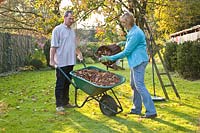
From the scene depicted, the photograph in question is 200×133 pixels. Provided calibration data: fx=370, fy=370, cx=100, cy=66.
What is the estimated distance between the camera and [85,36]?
33.8 metres

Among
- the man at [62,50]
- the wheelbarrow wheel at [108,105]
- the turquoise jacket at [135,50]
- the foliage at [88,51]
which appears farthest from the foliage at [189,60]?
the foliage at [88,51]

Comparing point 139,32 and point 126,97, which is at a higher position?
point 139,32

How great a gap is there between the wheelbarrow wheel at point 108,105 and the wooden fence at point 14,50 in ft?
32.3

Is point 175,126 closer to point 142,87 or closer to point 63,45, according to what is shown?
point 142,87

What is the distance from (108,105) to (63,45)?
136 centimetres

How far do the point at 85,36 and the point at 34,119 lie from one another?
28075 mm

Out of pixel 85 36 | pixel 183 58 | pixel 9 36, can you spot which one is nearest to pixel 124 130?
pixel 183 58

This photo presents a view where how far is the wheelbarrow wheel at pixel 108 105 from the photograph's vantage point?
6.07 metres

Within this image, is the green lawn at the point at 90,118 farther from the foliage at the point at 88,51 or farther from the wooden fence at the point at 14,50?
the foliage at the point at 88,51

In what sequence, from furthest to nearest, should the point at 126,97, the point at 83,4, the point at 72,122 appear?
the point at 83,4
the point at 126,97
the point at 72,122

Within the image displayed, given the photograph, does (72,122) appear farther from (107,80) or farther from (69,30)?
(69,30)

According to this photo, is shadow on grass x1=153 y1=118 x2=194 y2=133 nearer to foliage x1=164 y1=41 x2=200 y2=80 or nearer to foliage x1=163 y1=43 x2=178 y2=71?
foliage x1=164 y1=41 x2=200 y2=80

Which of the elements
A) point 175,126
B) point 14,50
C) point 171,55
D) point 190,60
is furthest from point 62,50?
point 14,50

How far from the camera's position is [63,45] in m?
6.57
